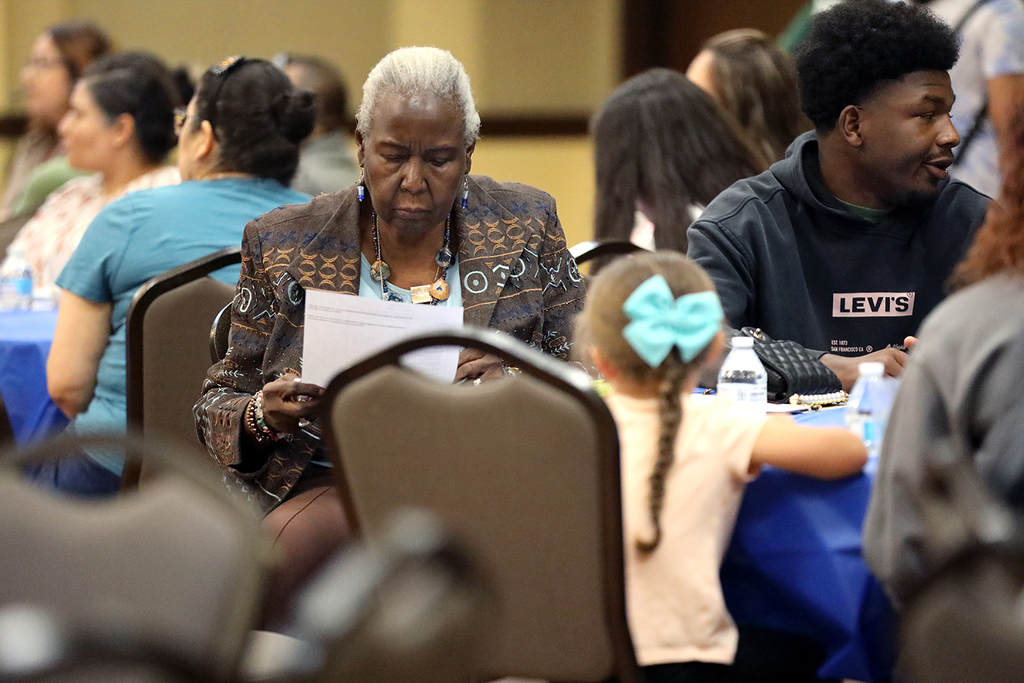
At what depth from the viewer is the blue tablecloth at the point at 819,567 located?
5.30 ft

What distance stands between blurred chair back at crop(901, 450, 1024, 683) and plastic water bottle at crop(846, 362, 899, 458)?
692 millimetres

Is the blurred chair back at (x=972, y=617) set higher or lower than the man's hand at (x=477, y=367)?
higher

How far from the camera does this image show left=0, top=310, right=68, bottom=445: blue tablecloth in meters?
3.17

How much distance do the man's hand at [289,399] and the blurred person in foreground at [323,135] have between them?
8.89 ft

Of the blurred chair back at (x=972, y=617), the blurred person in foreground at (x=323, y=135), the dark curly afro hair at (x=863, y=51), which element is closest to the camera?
the blurred chair back at (x=972, y=617)

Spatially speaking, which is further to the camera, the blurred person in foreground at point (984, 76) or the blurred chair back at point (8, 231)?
the blurred chair back at point (8, 231)

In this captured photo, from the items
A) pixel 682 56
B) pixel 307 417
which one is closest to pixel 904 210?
pixel 307 417

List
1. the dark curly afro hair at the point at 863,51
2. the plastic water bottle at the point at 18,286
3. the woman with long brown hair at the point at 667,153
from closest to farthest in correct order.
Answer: the dark curly afro hair at the point at 863,51, the woman with long brown hair at the point at 667,153, the plastic water bottle at the point at 18,286

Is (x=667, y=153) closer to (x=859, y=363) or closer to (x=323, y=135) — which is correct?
(x=859, y=363)

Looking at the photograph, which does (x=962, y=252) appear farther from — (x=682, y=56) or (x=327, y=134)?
(x=682, y=56)

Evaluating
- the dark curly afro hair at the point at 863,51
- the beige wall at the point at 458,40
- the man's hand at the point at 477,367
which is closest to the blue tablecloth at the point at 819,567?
the man's hand at the point at 477,367

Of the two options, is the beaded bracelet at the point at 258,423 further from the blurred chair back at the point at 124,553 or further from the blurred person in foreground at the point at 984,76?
the blurred person in foreground at the point at 984,76

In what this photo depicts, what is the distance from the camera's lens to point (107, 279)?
2.96 metres

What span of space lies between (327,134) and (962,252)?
2947mm
